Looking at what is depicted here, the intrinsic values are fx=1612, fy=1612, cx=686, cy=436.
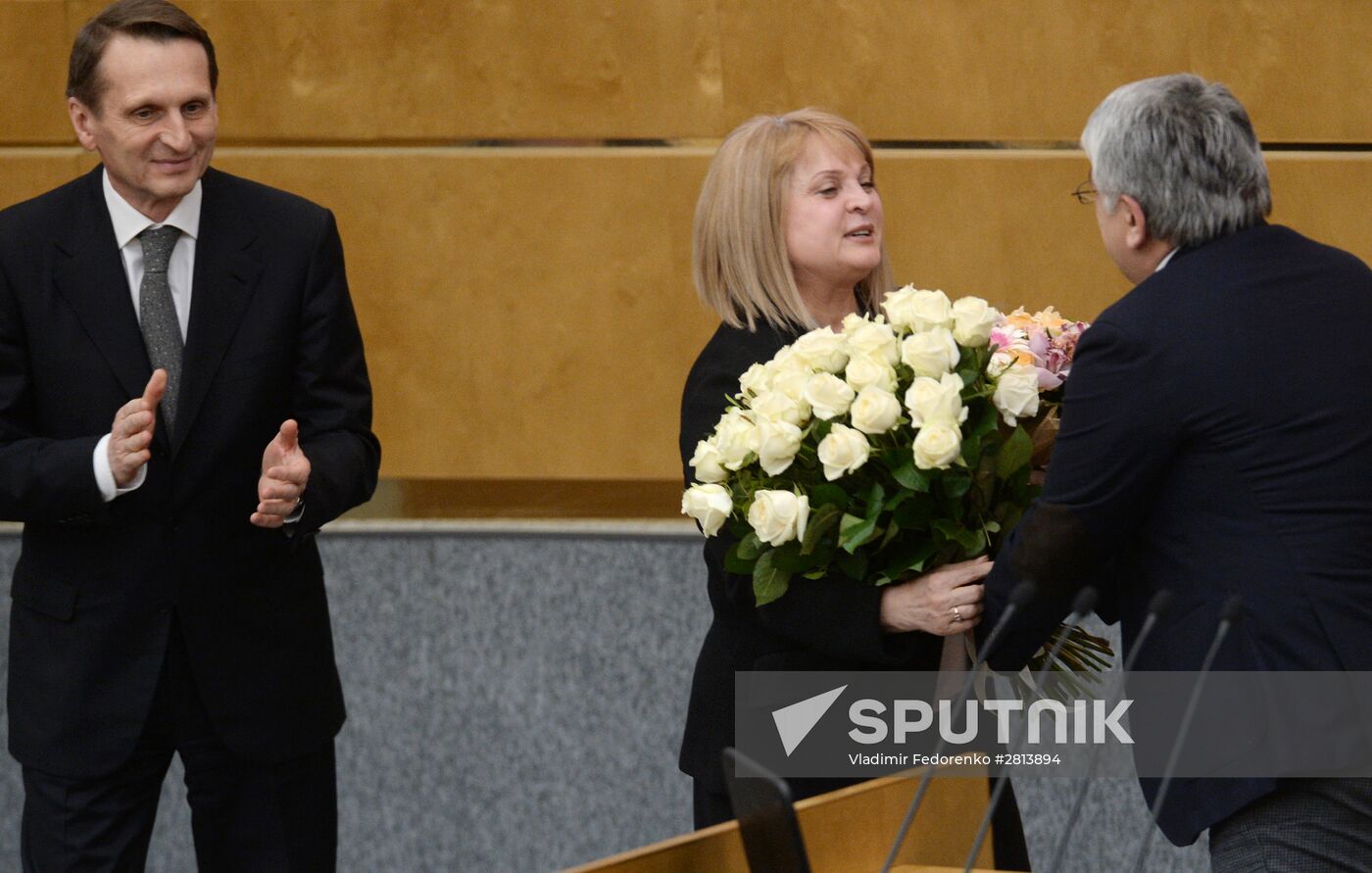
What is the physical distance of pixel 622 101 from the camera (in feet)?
10.8

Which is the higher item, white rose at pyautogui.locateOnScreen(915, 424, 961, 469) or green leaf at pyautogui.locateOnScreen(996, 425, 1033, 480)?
white rose at pyautogui.locateOnScreen(915, 424, 961, 469)

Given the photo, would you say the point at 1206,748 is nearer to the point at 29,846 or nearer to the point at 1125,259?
the point at 1125,259

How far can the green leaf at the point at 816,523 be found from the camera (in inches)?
70.4

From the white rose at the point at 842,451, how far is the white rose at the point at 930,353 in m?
0.11

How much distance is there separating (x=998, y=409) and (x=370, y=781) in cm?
216

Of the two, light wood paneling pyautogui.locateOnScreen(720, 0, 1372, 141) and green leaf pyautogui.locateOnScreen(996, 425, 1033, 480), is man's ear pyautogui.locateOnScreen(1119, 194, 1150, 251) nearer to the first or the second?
green leaf pyautogui.locateOnScreen(996, 425, 1033, 480)

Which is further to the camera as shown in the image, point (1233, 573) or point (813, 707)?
point (813, 707)

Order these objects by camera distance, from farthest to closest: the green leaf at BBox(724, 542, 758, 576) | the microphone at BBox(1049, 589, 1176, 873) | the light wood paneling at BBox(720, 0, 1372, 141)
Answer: the light wood paneling at BBox(720, 0, 1372, 141)
the green leaf at BBox(724, 542, 758, 576)
the microphone at BBox(1049, 589, 1176, 873)

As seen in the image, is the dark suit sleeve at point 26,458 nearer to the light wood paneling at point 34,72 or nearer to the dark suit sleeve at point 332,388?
the dark suit sleeve at point 332,388

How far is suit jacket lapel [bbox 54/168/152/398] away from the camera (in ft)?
7.35

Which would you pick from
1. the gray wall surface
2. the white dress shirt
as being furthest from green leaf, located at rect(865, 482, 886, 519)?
the gray wall surface

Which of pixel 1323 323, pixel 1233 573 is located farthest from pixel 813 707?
pixel 1323 323

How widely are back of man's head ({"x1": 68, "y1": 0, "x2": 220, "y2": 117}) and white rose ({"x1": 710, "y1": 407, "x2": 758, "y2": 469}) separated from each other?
3.44 ft

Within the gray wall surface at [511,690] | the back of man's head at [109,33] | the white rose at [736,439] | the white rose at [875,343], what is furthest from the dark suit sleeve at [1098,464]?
the gray wall surface at [511,690]
